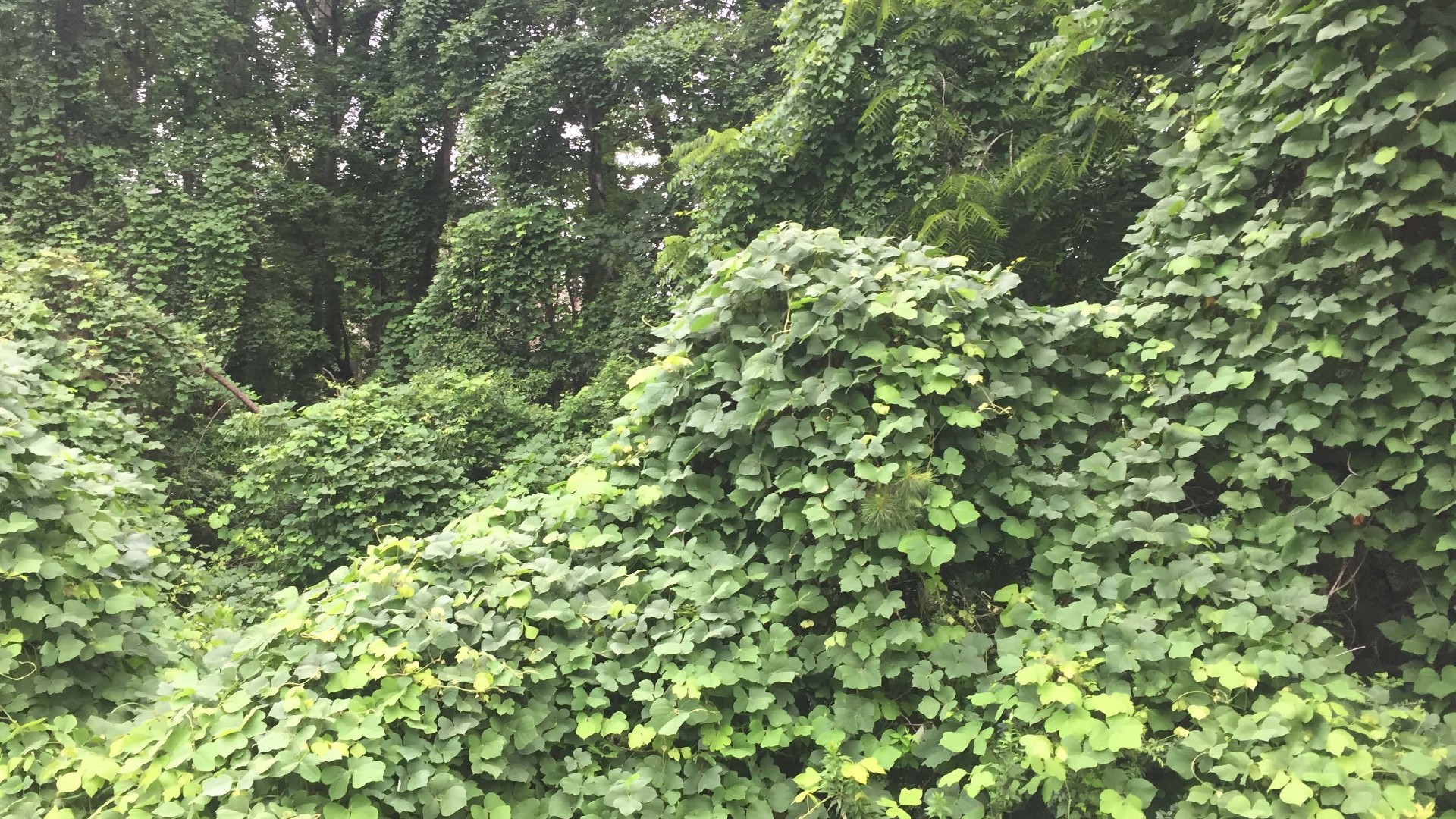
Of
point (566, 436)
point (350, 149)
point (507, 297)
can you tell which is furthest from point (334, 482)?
point (350, 149)

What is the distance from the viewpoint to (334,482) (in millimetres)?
5406

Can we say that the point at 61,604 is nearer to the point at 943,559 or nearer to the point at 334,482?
the point at 943,559

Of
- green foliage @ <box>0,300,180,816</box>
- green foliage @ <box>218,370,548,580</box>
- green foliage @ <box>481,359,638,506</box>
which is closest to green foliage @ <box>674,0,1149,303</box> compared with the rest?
green foliage @ <box>481,359,638,506</box>

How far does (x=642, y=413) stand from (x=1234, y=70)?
2.26 meters

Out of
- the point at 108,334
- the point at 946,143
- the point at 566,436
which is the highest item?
the point at 108,334

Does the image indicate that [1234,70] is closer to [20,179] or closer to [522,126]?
[522,126]

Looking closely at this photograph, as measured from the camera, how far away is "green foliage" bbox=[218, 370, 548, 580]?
5348mm

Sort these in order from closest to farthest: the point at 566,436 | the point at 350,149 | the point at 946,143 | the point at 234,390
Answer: the point at 946,143, the point at 234,390, the point at 566,436, the point at 350,149

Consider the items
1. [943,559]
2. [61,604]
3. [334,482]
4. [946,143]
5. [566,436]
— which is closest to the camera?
[943,559]

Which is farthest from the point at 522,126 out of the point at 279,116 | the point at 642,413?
the point at 642,413

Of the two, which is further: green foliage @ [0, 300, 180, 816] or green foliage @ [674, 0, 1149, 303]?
green foliage @ [674, 0, 1149, 303]

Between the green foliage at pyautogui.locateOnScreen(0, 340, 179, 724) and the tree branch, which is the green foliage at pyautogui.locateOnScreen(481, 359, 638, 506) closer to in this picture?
the tree branch

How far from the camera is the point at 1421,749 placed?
171 centimetres

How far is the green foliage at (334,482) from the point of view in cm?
535
